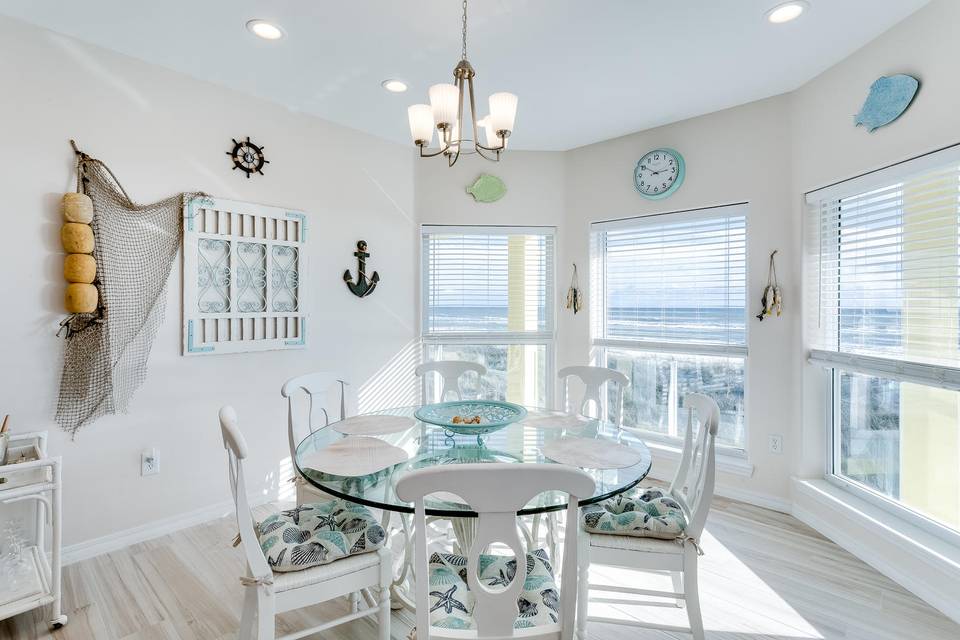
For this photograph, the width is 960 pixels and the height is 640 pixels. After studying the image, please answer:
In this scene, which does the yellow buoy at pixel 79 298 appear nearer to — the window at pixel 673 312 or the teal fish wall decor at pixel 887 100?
the window at pixel 673 312

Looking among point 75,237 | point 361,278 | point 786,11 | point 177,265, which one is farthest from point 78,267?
point 786,11

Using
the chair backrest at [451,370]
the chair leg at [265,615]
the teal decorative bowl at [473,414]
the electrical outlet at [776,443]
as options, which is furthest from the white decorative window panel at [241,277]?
the electrical outlet at [776,443]

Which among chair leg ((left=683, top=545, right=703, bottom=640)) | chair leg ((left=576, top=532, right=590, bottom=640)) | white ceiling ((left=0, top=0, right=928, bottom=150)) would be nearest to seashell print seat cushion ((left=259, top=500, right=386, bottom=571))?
chair leg ((left=576, top=532, right=590, bottom=640))

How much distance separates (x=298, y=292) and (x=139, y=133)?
3.85 feet

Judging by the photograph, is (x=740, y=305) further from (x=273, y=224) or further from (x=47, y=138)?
(x=47, y=138)

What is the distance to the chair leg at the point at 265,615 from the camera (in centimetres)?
141

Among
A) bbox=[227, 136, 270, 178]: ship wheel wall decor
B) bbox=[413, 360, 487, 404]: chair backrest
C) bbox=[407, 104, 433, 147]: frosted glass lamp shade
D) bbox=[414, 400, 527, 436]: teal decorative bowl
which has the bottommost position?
bbox=[414, 400, 527, 436]: teal decorative bowl

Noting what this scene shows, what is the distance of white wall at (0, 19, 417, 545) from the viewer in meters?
2.19

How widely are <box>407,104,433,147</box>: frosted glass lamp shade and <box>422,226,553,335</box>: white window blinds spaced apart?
190 cm

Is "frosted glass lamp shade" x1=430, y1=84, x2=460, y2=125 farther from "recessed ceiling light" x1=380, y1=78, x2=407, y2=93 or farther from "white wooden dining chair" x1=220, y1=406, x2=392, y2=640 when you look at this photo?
"white wooden dining chair" x1=220, y1=406, x2=392, y2=640

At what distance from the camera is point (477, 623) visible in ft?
3.93

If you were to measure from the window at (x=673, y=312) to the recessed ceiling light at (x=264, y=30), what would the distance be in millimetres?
2452

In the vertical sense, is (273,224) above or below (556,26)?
below

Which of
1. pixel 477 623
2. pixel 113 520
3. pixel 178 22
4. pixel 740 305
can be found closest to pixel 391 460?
pixel 477 623
